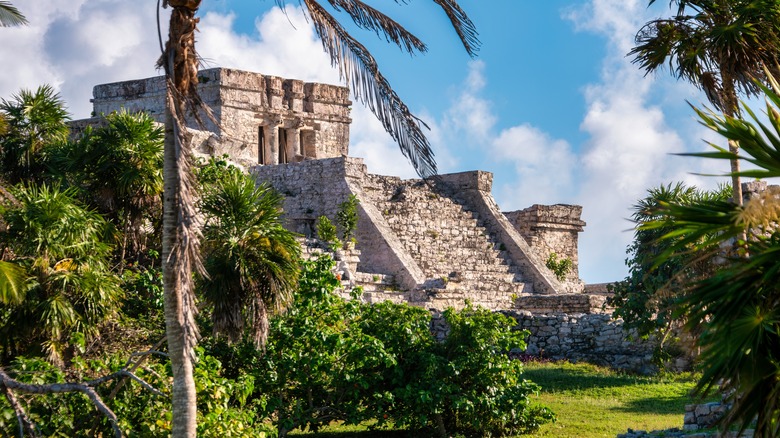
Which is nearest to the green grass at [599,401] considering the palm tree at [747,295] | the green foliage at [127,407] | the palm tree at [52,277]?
the green foliage at [127,407]

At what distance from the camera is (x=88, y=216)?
1055 cm

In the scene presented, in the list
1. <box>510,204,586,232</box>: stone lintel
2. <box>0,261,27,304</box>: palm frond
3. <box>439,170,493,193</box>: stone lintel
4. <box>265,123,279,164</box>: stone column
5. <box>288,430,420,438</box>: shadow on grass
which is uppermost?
<box>265,123,279,164</box>: stone column

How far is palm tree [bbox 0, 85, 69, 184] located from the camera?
12250 mm

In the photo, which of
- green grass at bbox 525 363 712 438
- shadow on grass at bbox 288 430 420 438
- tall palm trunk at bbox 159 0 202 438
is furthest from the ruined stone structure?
tall palm trunk at bbox 159 0 202 438

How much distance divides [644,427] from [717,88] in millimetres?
3741

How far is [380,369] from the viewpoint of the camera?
1151 cm

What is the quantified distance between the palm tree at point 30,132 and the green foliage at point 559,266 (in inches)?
514

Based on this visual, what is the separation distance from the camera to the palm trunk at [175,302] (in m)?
6.90

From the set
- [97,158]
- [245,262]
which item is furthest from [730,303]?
[97,158]

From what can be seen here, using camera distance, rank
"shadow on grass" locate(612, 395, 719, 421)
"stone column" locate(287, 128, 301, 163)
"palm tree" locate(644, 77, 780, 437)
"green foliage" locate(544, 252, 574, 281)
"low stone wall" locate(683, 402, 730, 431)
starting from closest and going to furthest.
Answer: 1. "palm tree" locate(644, 77, 780, 437)
2. "low stone wall" locate(683, 402, 730, 431)
3. "shadow on grass" locate(612, 395, 719, 421)
4. "green foliage" locate(544, 252, 574, 281)
5. "stone column" locate(287, 128, 301, 163)

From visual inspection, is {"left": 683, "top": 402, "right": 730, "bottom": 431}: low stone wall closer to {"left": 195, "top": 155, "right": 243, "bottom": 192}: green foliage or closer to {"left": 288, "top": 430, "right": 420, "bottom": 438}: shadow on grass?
{"left": 288, "top": 430, "right": 420, "bottom": 438}: shadow on grass

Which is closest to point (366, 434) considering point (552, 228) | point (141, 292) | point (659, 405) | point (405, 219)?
point (141, 292)

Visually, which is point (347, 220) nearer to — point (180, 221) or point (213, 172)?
point (213, 172)

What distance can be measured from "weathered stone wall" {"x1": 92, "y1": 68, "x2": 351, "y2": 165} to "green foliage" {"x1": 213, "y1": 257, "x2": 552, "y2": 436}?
42.1ft
